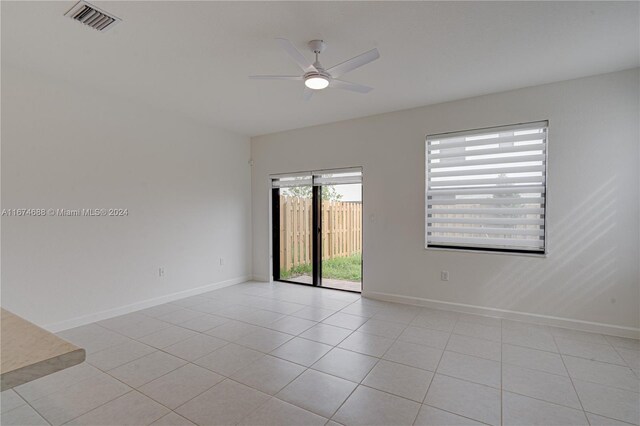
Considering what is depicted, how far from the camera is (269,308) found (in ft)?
13.6

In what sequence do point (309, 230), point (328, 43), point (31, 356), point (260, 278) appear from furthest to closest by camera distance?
point (260, 278) < point (309, 230) < point (328, 43) < point (31, 356)

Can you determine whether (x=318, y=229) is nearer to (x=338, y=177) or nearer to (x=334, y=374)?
(x=338, y=177)

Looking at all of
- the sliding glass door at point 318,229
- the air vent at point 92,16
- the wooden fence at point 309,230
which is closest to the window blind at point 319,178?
the sliding glass door at point 318,229

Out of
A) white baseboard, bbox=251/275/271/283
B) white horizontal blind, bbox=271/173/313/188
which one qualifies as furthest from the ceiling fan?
white baseboard, bbox=251/275/271/283

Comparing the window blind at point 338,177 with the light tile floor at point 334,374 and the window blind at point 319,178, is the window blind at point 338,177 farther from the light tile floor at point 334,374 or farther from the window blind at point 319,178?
the light tile floor at point 334,374

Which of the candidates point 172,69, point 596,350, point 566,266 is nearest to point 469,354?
point 596,350

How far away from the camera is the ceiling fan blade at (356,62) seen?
2264 millimetres

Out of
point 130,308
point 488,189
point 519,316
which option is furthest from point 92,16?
point 519,316

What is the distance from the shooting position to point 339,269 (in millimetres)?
Result: 5648

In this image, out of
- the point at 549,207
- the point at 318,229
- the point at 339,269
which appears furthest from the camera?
the point at 339,269

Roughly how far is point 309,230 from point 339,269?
3.04ft

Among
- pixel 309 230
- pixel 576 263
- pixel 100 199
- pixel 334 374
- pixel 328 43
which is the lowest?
pixel 334 374

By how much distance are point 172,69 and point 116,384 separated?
111 inches

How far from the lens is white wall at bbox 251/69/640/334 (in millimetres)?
3189
